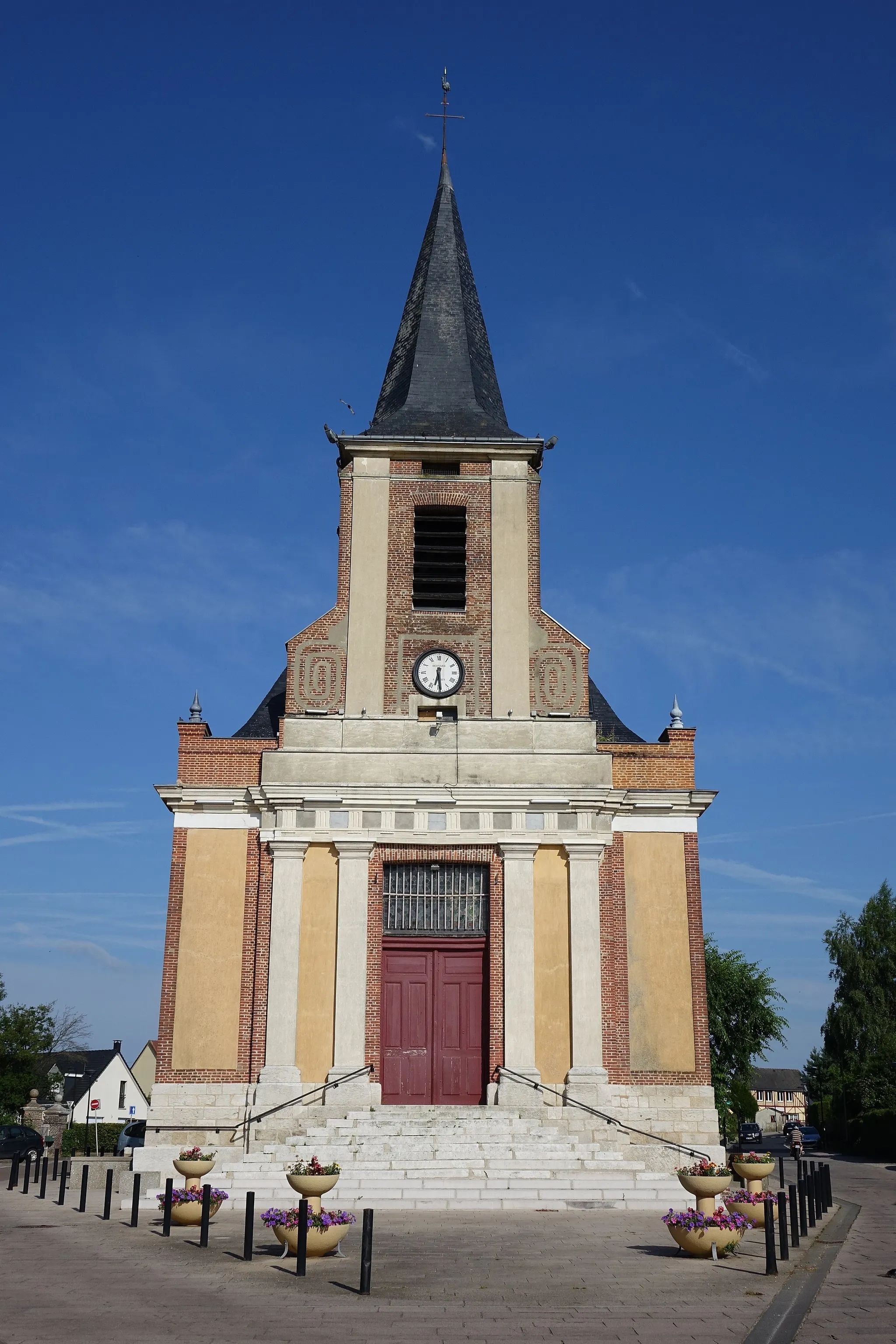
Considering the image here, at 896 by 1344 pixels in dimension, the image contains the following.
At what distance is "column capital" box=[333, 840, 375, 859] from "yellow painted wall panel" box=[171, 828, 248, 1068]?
1.87 m

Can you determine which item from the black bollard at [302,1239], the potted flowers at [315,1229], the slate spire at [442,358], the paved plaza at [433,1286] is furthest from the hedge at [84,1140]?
the black bollard at [302,1239]

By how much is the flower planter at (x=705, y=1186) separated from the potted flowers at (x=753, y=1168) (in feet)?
7.23

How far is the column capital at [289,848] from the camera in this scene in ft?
75.7

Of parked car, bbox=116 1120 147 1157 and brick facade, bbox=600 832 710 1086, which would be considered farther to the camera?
parked car, bbox=116 1120 147 1157

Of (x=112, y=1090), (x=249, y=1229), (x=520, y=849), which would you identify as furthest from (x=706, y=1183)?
(x=112, y=1090)

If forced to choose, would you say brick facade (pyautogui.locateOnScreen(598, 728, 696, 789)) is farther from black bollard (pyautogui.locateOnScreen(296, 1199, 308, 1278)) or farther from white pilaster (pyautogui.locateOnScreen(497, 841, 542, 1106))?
black bollard (pyautogui.locateOnScreen(296, 1199, 308, 1278))

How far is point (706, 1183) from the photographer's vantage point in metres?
14.5

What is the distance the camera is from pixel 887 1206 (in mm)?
22703

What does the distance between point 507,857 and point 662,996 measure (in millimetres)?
3783

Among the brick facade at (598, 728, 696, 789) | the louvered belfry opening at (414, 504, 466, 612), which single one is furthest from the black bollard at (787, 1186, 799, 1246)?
the louvered belfry opening at (414, 504, 466, 612)

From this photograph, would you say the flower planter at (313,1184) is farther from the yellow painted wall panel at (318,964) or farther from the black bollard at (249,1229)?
the yellow painted wall panel at (318,964)

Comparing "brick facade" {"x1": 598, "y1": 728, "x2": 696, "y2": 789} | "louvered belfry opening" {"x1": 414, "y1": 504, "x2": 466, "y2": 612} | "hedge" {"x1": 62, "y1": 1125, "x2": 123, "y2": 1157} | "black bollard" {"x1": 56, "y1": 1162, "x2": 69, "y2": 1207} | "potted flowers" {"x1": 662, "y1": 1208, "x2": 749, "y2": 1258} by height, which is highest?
"louvered belfry opening" {"x1": 414, "y1": 504, "x2": 466, "y2": 612}

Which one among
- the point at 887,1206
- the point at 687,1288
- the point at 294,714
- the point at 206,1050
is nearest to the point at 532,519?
the point at 294,714

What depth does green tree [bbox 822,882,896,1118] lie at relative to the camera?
4844 cm
